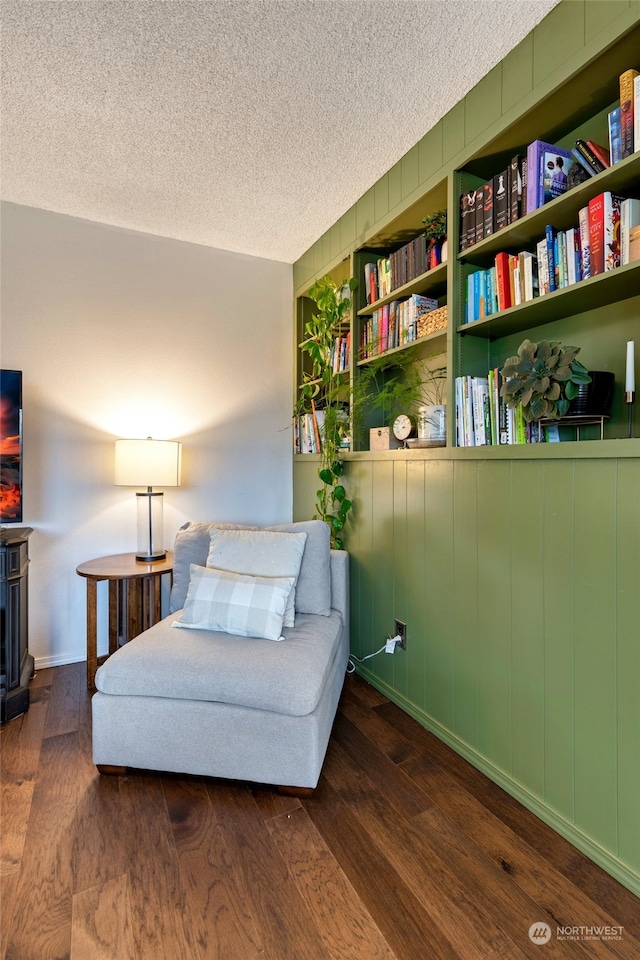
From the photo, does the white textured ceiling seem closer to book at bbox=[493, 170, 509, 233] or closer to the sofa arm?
book at bbox=[493, 170, 509, 233]

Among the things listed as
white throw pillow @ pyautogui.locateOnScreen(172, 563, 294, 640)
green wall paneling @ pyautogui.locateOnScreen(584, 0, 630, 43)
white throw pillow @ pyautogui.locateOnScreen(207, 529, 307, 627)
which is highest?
green wall paneling @ pyautogui.locateOnScreen(584, 0, 630, 43)

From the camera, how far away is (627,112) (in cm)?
129

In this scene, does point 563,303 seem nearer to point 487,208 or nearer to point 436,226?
point 487,208

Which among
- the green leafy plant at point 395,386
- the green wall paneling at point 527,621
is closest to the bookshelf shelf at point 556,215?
the green leafy plant at point 395,386

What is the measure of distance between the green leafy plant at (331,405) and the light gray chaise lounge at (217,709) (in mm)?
953

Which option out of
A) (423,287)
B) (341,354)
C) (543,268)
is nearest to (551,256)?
(543,268)

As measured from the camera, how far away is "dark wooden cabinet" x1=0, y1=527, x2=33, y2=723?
2.01 meters

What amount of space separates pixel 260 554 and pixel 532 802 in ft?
→ 4.34

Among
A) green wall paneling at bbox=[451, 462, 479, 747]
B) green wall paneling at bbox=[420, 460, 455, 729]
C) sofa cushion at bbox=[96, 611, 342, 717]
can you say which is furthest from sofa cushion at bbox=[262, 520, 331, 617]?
green wall paneling at bbox=[451, 462, 479, 747]

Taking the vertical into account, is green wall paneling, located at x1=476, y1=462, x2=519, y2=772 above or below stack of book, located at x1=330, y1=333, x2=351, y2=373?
below

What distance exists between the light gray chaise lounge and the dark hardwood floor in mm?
97

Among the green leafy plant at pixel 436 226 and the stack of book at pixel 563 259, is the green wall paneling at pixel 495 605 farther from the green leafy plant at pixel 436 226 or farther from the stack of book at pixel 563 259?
the green leafy plant at pixel 436 226

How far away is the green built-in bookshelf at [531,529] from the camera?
1297 millimetres

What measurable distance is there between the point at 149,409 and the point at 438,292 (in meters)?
1.79
